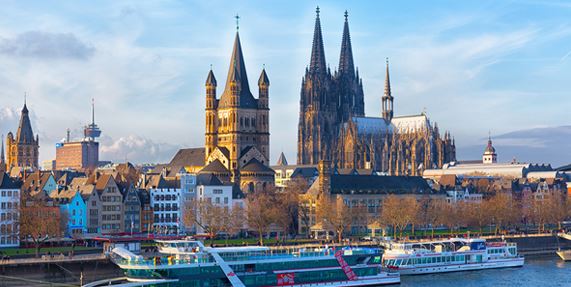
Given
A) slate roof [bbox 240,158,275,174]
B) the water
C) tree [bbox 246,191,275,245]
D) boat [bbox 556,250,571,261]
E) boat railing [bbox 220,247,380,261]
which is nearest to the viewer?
boat railing [bbox 220,247,380,261]

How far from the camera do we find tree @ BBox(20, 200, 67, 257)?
108 metres

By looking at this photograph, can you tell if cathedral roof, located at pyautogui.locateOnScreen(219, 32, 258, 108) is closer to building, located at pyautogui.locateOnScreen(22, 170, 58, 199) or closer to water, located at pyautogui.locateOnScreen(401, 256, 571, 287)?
building, located at pyautogui.locateOnScreen(22, 170, 58, 199)

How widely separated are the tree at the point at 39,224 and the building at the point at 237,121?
58709mm

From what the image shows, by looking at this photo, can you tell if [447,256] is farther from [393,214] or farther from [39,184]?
[39,184]

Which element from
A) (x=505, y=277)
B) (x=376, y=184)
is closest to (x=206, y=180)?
(x=376, y=184)

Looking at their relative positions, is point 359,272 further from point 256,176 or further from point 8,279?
point 256,176

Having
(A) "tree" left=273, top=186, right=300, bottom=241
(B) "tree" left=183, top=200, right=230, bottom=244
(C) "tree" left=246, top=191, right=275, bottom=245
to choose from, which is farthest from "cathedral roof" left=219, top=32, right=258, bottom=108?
(B) "tree" left=183, top=200, right=230, bottom=244

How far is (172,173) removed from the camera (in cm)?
17350

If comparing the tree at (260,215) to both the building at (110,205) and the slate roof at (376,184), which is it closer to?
the building at (110,205)

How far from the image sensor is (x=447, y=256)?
360ft

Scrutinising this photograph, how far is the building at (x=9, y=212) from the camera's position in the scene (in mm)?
110312

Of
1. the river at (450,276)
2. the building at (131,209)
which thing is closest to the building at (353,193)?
the building at (131,209)

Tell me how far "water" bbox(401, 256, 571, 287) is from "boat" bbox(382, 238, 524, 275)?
44.1 inches

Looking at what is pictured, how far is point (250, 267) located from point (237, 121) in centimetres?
9157
